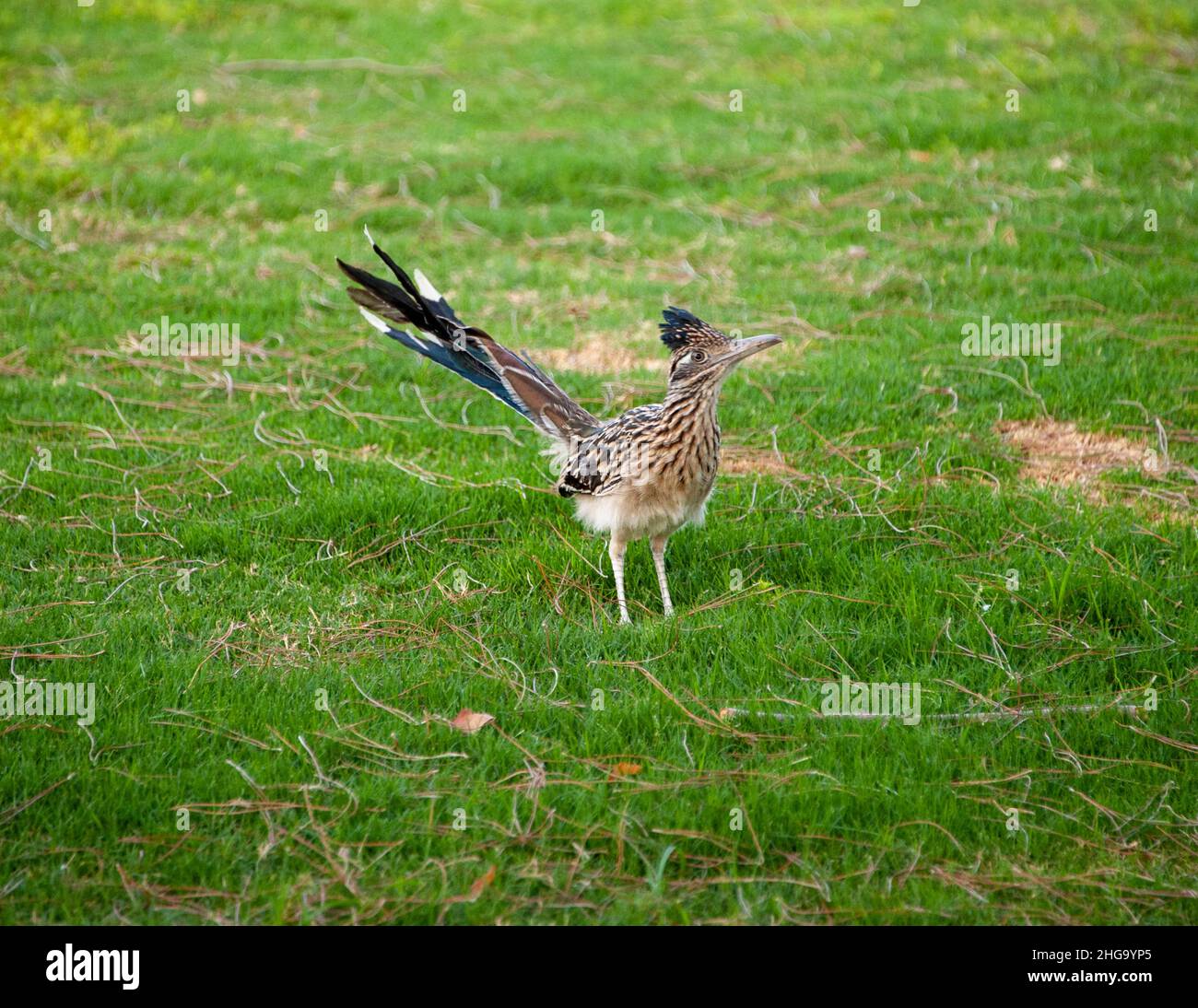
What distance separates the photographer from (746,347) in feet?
19.5

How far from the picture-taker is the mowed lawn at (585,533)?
4.62 meters

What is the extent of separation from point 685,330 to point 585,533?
1452mm

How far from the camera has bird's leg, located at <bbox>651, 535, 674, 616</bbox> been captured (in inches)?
247

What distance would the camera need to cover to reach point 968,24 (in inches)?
606

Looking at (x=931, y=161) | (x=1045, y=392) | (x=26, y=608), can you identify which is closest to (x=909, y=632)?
(x=1045, y=392)

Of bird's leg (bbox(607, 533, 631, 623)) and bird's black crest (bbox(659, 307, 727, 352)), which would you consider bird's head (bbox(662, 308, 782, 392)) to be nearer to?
bird's black crest (bbox(659, 307, 727, 352))

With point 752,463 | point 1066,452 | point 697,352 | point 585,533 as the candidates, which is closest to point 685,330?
point 697,352

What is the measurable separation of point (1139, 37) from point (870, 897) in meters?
14.0

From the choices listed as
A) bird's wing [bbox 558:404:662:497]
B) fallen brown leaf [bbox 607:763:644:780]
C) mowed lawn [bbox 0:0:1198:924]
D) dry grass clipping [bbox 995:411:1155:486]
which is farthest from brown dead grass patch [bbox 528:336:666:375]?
fallen brown leaf [bbox 607:763:644:780]

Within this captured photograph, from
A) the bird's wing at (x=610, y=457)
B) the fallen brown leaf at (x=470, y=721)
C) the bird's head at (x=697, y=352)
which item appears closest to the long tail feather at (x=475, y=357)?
the bird's wing at (x=610, y=457)

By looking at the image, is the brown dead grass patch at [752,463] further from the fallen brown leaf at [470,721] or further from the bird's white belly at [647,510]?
the fallen brown leaf at [470,721]

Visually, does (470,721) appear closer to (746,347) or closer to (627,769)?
(627,769)

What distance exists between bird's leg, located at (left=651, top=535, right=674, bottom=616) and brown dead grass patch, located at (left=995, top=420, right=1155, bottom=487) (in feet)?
8.03

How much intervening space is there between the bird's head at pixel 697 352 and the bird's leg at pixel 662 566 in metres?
0.80
